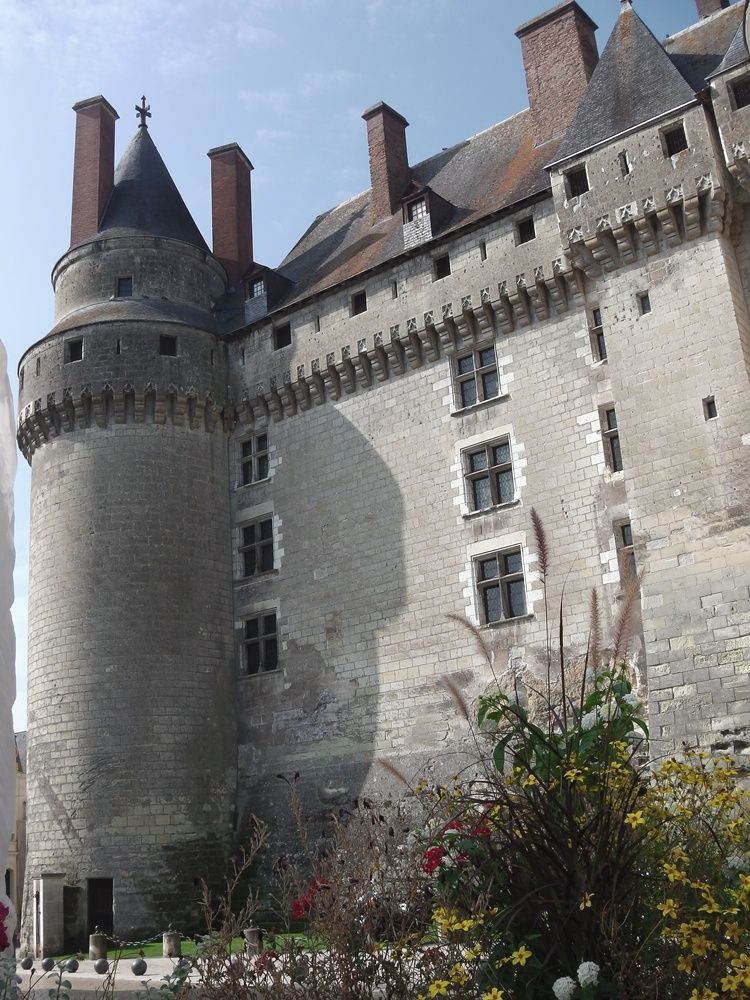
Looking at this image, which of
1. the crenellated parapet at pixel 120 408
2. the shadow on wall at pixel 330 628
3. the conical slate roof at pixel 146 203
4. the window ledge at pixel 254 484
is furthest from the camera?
the conical slate roof at pixel 146 203

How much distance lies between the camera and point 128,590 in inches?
647

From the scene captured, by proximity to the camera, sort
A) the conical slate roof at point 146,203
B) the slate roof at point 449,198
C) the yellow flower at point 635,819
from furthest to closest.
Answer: the conical slate roof at point 146,203, the slate roof at point 449,198, the yellow flower at point 635,819

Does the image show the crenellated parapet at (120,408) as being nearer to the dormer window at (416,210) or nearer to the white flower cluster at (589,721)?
the dormer window at (416,210)

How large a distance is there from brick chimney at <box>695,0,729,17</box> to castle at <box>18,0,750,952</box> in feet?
0.29

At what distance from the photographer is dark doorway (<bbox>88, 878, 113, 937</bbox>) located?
14.9m

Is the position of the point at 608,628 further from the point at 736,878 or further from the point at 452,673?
the point at 736,878

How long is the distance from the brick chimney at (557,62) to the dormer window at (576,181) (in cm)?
271

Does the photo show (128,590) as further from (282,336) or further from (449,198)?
(449,198)

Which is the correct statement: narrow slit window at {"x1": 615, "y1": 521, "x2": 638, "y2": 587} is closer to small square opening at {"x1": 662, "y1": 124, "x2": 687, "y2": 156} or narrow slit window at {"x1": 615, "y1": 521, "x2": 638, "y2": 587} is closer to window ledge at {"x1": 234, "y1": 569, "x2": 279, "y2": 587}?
small square opening at {"x1": 662, "y1": 124, "x2": 687, "y2": 156}

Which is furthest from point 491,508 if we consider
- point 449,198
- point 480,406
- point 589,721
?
point 589,721

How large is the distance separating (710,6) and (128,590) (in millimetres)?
13602

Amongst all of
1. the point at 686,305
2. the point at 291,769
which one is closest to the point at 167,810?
the point at 291,769

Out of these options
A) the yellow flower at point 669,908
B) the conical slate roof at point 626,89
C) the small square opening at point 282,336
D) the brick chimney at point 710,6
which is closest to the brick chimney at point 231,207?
the small square opening at point 282,336

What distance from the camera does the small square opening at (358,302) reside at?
17.2 m
